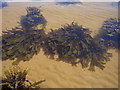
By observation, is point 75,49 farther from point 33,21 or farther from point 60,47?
point 33,21

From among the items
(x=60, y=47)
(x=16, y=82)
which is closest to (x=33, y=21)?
(x=60, y=47)

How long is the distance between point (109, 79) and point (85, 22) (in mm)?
4565

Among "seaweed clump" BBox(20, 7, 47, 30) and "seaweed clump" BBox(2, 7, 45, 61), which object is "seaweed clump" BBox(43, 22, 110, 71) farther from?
"seaweed clump" BBox(20, 7, 47, 30)

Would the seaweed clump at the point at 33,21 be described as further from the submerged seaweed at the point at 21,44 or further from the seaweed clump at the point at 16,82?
the seaweed clump at the point at 16,82

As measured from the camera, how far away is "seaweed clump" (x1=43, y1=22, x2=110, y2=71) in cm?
516

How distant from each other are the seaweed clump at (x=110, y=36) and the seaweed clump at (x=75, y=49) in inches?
23.8

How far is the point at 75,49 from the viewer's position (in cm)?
541

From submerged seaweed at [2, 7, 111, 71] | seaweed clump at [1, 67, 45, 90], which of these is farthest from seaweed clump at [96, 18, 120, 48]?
seaweed clump at [1, 67, 45, 90]

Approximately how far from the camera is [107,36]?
6609 mm

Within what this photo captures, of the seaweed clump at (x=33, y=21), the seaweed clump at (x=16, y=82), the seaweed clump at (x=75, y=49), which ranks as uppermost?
the seaweed clump at (x=33, y=21)

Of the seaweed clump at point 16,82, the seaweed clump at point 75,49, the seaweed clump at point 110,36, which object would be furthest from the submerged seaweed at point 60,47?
the seaweed clump at point 16,82

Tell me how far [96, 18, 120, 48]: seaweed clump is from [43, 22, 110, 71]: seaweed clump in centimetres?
60

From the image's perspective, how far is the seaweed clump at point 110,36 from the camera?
6.21 metres

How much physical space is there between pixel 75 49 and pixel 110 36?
7.82ft
